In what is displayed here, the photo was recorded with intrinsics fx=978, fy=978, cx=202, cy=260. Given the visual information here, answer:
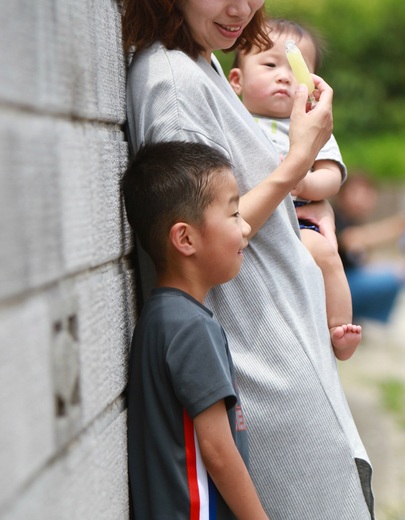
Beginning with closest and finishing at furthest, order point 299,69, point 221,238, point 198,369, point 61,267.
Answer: point 61,267 < point 198,369 < point 221,238 < point 299,69

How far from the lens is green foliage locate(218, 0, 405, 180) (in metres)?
14.5

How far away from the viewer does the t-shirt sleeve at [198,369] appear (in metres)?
1.87

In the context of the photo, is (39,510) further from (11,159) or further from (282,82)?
(282,82)

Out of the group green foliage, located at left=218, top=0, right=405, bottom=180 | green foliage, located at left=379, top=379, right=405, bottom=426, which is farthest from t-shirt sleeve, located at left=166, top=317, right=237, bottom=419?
green foliage, located at left=218, top=0, right=405, bottom=180

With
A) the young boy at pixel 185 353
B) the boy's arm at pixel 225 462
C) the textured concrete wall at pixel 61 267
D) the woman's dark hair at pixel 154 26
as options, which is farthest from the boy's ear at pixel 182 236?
the woman's dark hair at pixel 154 26

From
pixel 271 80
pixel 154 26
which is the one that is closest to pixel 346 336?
pixel 271 80

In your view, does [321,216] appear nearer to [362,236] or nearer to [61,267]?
[61,267]

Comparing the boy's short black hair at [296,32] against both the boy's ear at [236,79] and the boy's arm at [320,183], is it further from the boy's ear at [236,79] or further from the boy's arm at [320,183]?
the boy's arm at [320,183]

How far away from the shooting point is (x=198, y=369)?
187 cm

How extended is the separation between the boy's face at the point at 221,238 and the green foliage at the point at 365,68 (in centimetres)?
1227

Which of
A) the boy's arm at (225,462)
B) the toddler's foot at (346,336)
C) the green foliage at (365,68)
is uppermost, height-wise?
the boy's arm at (225,462)

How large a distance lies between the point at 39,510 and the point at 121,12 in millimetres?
1273

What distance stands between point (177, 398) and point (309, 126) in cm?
74

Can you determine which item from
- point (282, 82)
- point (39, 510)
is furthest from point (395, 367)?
point (39, 510)
